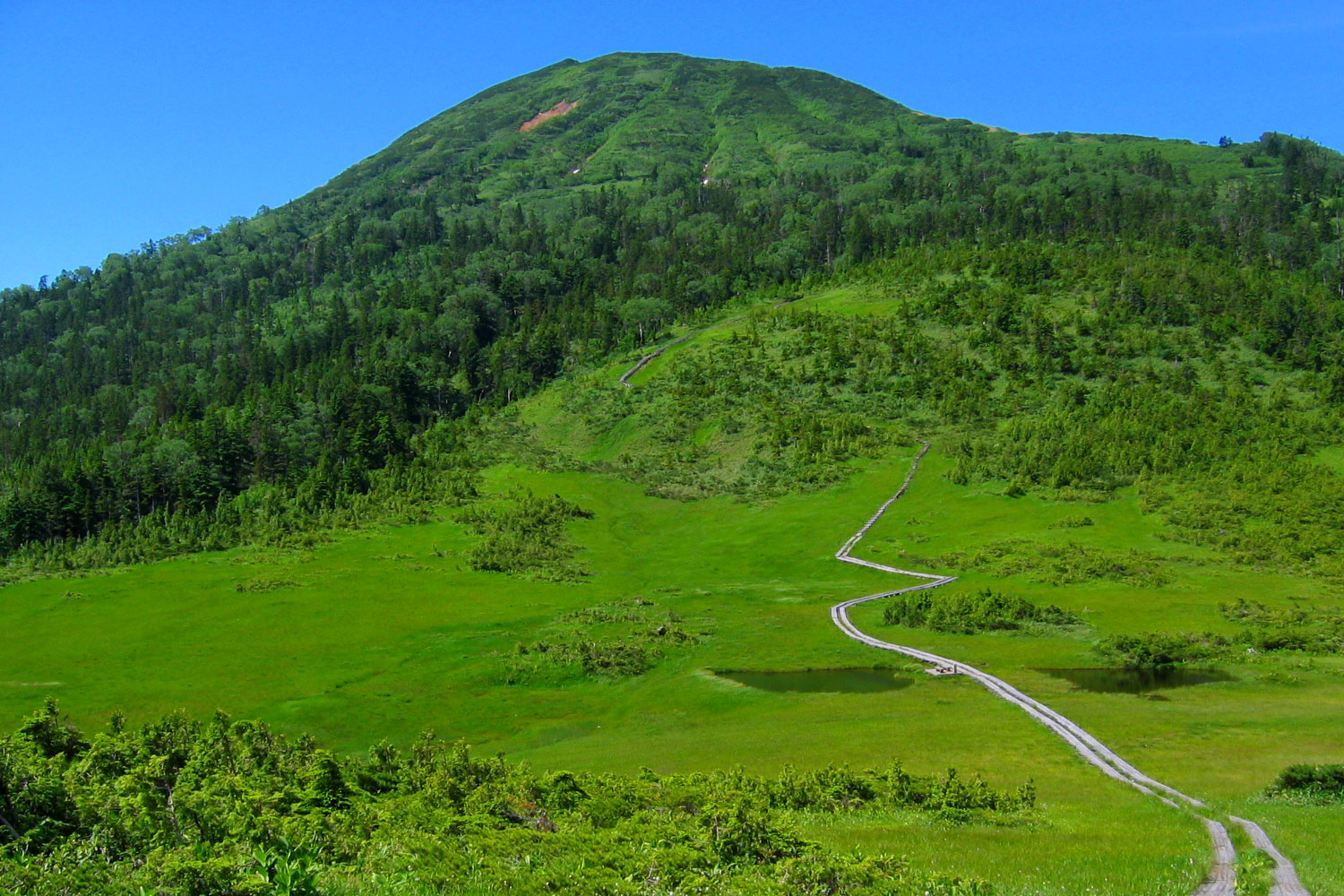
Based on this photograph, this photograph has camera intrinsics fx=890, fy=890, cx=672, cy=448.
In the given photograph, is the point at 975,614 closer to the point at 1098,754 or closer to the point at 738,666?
the point at 738,666

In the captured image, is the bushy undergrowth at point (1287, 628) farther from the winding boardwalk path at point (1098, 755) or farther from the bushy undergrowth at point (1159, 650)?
the winding boardwalk path at point (1098, 755)

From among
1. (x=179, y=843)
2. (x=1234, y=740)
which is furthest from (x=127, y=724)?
(x=1234, y=740)

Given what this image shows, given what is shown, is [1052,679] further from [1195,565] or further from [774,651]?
[1195,565]

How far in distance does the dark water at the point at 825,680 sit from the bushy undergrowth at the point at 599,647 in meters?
8.08

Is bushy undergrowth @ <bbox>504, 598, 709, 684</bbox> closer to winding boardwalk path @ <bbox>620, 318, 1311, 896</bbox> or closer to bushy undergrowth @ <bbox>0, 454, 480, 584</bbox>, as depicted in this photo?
winding boardwalk path @ <bbox>620, 318, 1311, 896</bbox>

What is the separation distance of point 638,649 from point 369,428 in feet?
369

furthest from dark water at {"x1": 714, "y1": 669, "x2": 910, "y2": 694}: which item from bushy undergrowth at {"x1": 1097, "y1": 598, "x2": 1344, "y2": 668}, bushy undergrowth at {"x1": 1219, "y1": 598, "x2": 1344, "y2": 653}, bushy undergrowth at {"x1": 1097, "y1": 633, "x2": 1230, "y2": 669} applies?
bushy undergrowth at {"x1": 1219, "y1": 598, "x2": 1344, "y2": 653}

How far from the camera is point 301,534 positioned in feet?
391

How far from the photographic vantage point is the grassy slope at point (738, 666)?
2833 cm

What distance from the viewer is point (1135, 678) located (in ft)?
201

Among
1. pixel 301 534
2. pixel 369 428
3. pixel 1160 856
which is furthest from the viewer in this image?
pixel 369 428

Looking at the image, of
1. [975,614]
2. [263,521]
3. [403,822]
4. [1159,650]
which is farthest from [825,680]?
[263,521]

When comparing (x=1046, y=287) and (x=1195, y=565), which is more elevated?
(x=1046, y=287)

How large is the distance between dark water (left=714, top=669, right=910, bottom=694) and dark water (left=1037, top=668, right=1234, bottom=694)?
1119cm
